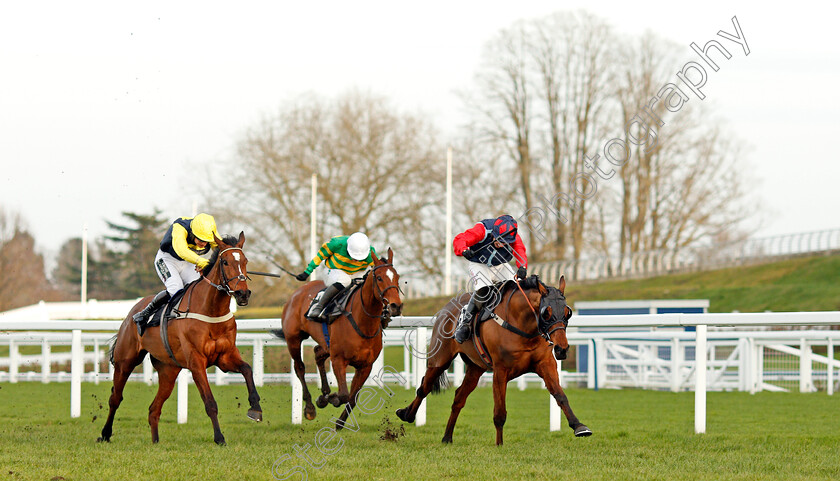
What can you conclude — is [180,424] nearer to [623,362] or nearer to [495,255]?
[495,255]

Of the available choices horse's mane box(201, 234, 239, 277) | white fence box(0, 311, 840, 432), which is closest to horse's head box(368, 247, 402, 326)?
white fence box(0, 311, 840, 432)

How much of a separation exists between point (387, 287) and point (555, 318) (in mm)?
1484

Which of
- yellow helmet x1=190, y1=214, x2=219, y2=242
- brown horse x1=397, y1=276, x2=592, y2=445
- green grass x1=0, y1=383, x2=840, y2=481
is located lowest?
green grass x1=0, y1=383, x2=840, y2=481

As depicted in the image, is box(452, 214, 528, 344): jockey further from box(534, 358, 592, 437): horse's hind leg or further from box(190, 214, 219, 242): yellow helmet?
box(190, 214, 219, 242): yellow helmet

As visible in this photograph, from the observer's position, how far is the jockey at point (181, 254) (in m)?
8.07

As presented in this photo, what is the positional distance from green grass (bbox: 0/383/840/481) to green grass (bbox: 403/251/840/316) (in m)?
19.3

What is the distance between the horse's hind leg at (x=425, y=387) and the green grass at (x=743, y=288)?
889 inches

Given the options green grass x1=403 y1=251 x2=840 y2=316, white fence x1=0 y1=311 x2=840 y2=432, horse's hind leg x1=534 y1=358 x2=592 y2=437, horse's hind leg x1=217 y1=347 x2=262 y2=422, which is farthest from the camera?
green grass x1=403 y1=251 x2=840 y2=316

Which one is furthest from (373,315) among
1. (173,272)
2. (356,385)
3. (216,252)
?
(173,272)

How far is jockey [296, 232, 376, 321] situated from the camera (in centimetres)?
896

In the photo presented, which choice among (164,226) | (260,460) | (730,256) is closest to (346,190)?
(164,226)

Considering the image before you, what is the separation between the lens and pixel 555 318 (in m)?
6.92

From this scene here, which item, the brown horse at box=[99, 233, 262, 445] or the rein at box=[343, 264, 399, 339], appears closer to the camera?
the brown horse at box=[99, 233, 262, 445]

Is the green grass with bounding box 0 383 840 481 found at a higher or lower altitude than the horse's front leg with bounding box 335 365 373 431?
lower
